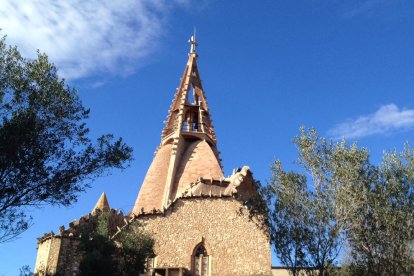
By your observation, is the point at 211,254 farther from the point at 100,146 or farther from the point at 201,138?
the point at 201,138

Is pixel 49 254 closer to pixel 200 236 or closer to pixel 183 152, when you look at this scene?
pixel 200 236

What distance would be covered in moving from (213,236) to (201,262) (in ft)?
4.87

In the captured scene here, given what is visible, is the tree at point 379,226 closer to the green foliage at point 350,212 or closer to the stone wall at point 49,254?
the green foliage at point 350,212

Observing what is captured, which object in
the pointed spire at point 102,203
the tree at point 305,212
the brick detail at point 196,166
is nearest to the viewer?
the tree at point 305,212

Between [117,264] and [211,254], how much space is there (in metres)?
6.11

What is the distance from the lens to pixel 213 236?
75.3 ft

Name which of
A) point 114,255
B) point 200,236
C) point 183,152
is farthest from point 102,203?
point 114,255

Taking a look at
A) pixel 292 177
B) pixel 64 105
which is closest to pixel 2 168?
pixel 64 105

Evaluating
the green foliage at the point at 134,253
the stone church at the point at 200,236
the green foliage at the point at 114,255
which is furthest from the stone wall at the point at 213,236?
the green foliage at the point at 134,253

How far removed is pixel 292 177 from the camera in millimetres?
17547

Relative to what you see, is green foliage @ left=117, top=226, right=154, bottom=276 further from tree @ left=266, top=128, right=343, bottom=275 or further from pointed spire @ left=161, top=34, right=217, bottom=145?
pointed spire @ left=161, top=34, right=217, bottom=145

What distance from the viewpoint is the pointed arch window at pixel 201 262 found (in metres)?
22.3

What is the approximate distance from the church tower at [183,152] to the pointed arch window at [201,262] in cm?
523

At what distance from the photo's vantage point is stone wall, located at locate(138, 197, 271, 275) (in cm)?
2206
